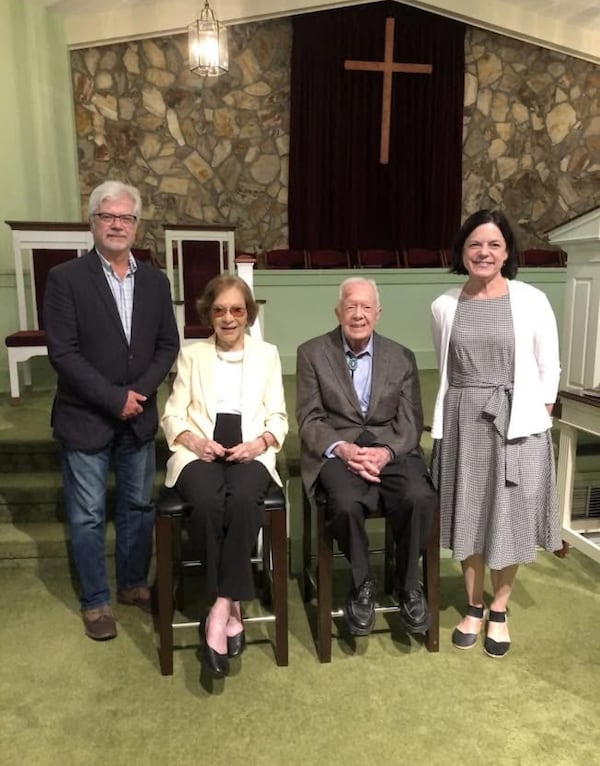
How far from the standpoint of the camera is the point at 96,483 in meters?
2.17

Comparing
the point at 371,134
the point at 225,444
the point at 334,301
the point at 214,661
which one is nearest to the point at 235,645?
the point at 214,661

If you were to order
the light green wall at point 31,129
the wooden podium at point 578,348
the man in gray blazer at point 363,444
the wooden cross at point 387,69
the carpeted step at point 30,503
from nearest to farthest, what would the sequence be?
the man in gray blazer at point 363,444
the wooden podium at point 578,348
the carpeted step at point 30,503
the light green wall at point 31,129
the wooden cross at point 387,69

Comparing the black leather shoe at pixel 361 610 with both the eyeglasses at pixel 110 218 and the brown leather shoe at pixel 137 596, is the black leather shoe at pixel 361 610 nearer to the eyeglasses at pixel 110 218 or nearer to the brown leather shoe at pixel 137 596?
the brown leather shoe at pixel 137 596

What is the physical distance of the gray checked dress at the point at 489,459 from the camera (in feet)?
6.67

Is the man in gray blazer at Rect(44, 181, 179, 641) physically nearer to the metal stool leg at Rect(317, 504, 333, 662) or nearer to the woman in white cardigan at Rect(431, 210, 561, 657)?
the metal stool leg at Rect(317, 504, 333, 662)

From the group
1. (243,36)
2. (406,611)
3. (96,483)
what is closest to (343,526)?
Answer: (406,611)

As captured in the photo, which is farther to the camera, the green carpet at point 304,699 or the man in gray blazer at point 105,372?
the man in gray blazer at point 105,372

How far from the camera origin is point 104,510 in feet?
7.28

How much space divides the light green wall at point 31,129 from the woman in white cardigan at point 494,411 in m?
3.25

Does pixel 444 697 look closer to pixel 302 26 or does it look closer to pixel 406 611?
pixel 406 611

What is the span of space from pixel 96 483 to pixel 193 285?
8.57 ft

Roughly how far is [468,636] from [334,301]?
331cm

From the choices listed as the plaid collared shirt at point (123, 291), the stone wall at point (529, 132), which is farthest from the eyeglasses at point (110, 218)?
the stone wall at point (529, 132)

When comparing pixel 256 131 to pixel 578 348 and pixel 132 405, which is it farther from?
pixel 132 405
